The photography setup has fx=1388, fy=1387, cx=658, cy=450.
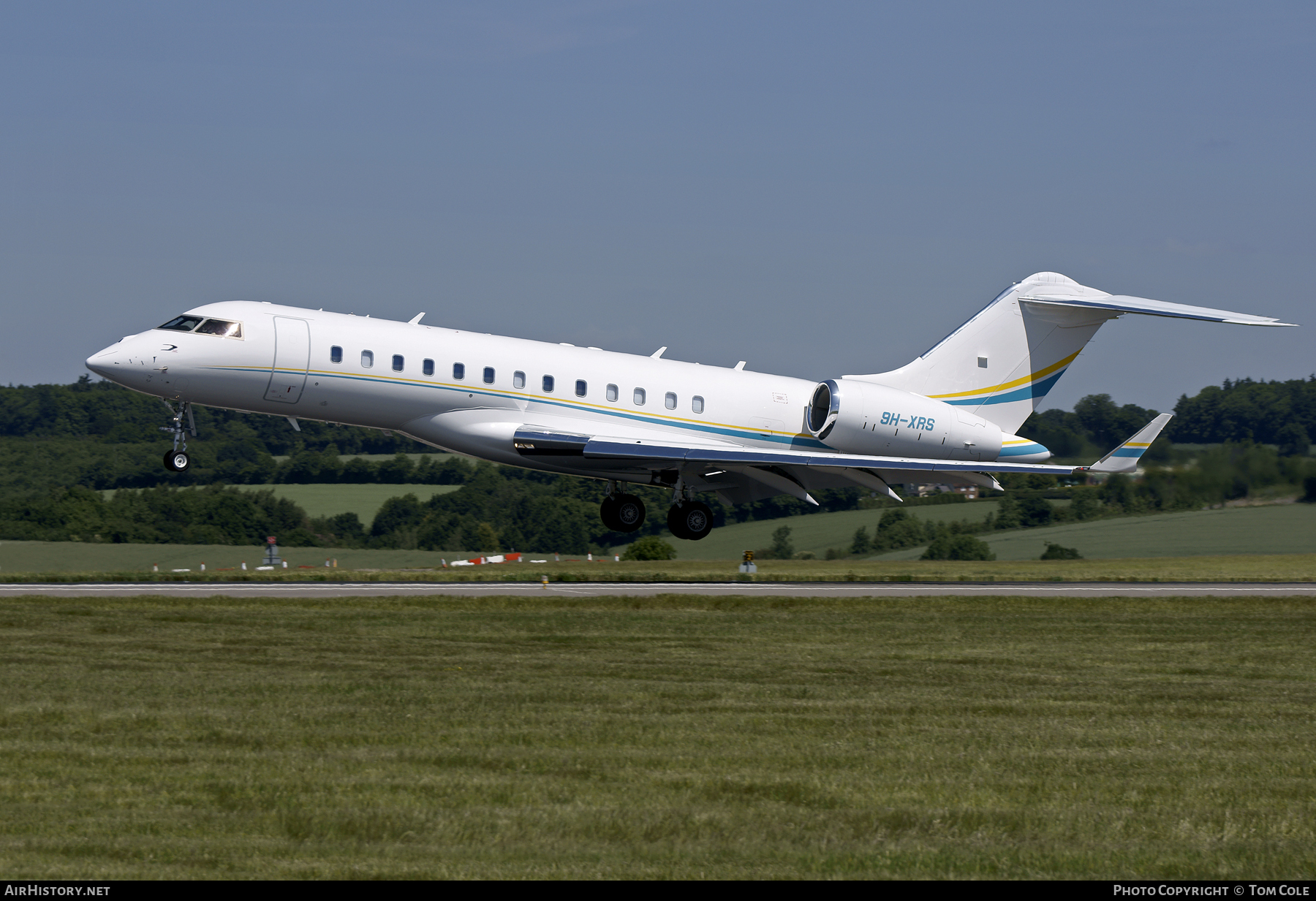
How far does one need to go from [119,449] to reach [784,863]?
75480 mm

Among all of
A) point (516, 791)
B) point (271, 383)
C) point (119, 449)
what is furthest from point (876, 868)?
point (119, 449)

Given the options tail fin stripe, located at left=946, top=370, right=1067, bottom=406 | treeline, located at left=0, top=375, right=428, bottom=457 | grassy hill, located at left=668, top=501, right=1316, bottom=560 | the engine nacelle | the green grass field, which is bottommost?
the green grass field

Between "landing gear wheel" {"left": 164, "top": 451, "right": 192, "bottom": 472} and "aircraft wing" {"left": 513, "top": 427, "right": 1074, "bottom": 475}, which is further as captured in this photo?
"aircraft wing" {"left": 513, "top": 427, "right": 1074, "bottom": 475}

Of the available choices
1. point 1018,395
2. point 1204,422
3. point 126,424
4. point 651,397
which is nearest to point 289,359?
point 651,397

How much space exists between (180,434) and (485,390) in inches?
221

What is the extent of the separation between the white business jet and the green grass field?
18.3 ft

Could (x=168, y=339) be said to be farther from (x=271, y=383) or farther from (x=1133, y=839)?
(x=1133, y=839)

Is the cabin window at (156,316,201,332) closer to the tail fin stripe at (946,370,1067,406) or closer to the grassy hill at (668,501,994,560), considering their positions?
the tail fin stripe at (946,370,1067,406)

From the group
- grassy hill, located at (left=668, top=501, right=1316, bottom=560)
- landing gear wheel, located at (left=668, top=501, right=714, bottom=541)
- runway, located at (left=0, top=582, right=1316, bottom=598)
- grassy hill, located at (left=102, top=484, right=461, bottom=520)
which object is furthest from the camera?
grassy hill, located at (left=102, top=484, right=461, bottom=520)

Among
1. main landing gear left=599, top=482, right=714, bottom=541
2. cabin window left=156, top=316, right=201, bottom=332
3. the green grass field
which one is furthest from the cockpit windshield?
main landing gear left=599, top=482, right=714, bottom=541

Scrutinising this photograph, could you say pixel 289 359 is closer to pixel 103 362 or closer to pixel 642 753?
pixel 103 362

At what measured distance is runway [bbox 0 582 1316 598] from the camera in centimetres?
2742

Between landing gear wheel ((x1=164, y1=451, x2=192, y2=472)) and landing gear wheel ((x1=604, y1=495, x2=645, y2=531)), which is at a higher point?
landing gear wheel ((x1=164, y1=451, x2=192, y2=472))

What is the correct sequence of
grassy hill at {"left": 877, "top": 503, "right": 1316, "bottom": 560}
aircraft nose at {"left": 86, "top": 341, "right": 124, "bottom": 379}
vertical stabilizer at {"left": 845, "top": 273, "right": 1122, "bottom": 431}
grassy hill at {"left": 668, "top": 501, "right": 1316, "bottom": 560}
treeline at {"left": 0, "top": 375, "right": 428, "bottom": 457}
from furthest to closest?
treeline at {"left": 0, "top": 375, "right": 428, "bottom": 457}
grassy hill at {"left": 668, "top": 501, "right": 1316, "bottom": 560}
grassy hill at {"left": 877, "top": 503, "right": 1316, "bottom": 560}
vertical stabilizer at {"left": 845, "top": 273, "right": 1122, "bottom": 431}
aircraft nose at {"left": 86, "top": 341, "right": 124, "bottom": 379}
